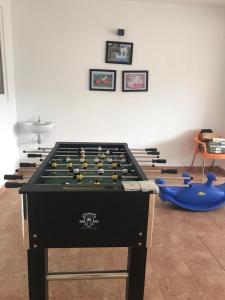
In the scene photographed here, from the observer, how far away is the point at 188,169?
15.6ft

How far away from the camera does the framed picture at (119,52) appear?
419 centimetres

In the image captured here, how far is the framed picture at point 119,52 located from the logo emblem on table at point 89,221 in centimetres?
328

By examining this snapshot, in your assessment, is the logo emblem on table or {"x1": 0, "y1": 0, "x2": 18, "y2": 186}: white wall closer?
the logo emblem on table

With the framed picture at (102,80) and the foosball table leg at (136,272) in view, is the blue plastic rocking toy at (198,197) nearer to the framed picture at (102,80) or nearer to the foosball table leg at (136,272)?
the foosball table leg at (136,272)

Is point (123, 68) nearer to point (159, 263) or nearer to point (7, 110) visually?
point (7, 110)

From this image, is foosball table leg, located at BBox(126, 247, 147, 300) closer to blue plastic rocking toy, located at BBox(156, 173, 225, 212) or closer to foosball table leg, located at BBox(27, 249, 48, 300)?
foosball table leg, located at BBox(27, 249, 48, 300)

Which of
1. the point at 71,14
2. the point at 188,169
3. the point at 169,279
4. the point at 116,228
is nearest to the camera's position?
the point at 116,228

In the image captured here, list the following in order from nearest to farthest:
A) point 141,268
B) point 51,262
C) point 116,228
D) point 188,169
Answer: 1. point 116,228
2. point 141,268
3. point 51,262
4. point 188,169

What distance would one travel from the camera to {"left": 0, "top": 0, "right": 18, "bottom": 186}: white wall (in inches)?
143

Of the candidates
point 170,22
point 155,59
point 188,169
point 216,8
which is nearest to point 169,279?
point 188,169

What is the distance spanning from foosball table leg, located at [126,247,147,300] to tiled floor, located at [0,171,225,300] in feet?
1.05

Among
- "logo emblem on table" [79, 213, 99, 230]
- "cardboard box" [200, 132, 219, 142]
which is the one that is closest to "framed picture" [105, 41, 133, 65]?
"cardboard box" [200, 132, 219, 142]

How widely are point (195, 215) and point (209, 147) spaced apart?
137cm

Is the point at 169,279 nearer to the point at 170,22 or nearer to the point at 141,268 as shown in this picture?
the point at 141,268
